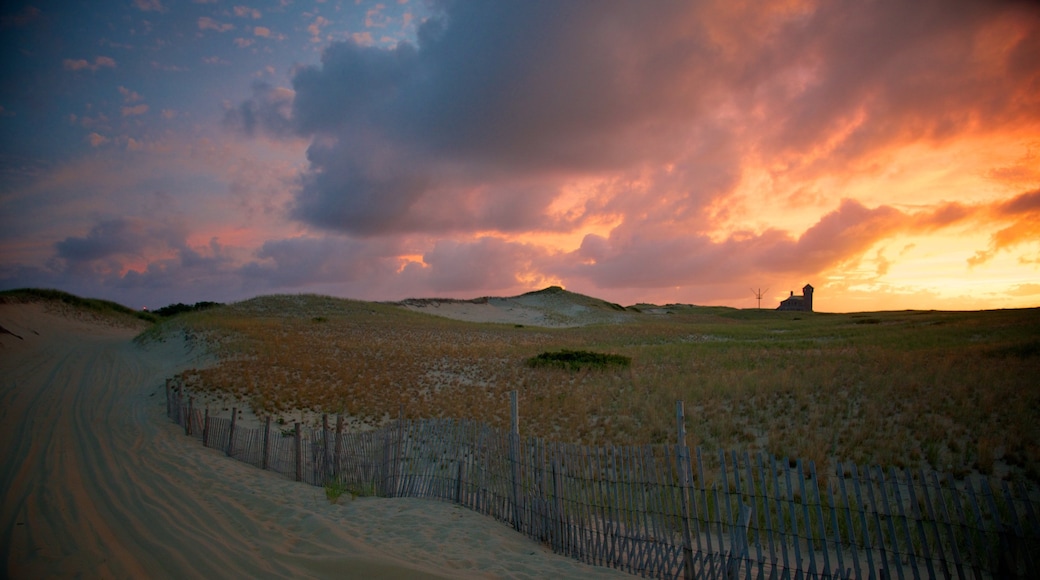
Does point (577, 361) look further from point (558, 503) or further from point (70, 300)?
point (70, 300)

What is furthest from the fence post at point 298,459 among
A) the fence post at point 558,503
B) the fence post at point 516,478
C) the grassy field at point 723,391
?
the fence post at point 558,503

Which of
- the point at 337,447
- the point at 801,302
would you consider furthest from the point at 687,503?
the point at 801,302

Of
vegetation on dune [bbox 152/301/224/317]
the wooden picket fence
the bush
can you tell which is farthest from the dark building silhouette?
the wooden picket fence

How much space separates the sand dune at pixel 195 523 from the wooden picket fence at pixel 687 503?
53 cm

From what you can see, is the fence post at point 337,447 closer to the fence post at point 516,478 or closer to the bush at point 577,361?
the fence post at point 516,478

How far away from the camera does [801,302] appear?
121875 millimetres

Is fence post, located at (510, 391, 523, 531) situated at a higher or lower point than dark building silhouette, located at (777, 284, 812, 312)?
lower

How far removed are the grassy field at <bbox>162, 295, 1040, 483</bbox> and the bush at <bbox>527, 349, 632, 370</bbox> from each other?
2.04ft

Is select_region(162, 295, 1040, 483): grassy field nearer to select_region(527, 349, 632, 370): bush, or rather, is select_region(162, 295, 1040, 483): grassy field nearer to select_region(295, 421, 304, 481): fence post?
select_region(527, 349, 632, 370): bush

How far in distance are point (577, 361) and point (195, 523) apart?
19223mm

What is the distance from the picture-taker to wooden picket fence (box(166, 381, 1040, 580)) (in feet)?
16.1

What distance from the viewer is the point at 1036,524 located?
13.8 feet

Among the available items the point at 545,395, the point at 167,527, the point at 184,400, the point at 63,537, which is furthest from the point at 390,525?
the point at 184,400

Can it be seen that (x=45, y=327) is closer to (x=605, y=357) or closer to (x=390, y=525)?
(x=605, y=357)
